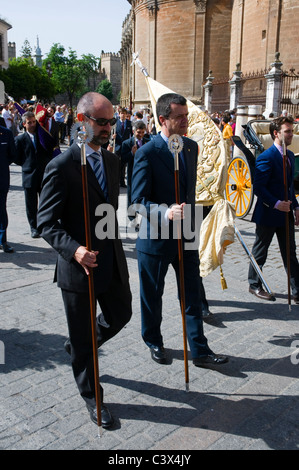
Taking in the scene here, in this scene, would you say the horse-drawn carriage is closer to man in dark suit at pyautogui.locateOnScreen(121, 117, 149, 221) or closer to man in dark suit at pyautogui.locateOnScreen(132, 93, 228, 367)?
man in dark suit at pyautogui.locateOnScreen(121, 117, 149, 221)

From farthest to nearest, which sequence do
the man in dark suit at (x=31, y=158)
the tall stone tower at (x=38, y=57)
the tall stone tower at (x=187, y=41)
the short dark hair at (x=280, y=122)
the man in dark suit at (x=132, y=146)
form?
the tall stone tower at (x=38, y=57)
the tall stone tower at (x=187, y=41)
the man in dark suit at (x=132, y=146)
the man in dark suit at (x=31, y=158)
the short dark hair at (x=280, y=122)

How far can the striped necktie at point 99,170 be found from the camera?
3232 mm

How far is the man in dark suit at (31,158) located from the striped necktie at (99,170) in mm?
5051

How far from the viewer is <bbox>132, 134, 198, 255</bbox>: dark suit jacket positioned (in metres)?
3.77

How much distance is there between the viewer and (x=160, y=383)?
3799mm

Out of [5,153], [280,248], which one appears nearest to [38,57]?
[5,153]

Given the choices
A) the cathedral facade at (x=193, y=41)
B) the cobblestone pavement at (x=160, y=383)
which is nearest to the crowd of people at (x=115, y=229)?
the cobblestone pavement at (x=160, y=383)

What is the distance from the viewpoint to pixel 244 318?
5.08 m

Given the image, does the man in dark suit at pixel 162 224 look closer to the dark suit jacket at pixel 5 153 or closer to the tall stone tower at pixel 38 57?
the dark suit jacket at pixel 5 153

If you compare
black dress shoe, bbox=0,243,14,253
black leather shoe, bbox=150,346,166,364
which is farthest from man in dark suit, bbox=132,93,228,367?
black dress shoe, bbox=0,243,14,253

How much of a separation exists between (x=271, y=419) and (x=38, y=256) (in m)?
4.67

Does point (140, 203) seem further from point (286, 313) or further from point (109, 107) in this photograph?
point (286, 313)

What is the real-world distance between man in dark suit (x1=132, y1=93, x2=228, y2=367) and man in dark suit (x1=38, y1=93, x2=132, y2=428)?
42 centimetres

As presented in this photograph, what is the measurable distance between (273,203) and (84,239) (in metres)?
2.83
